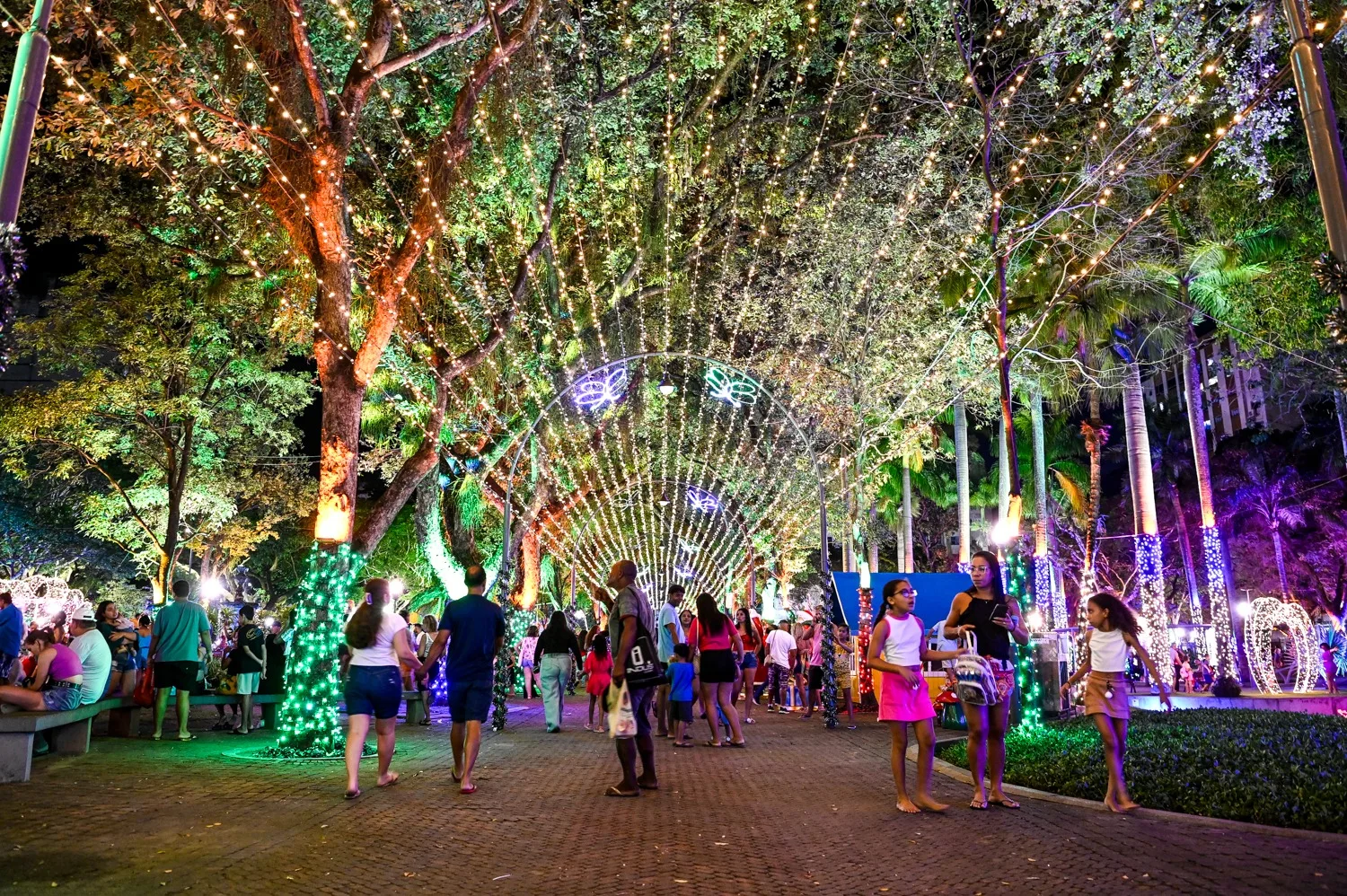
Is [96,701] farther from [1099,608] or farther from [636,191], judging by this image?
[636,191]

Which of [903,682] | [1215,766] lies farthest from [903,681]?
[1215,766]

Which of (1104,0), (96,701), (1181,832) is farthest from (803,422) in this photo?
(1181,832)

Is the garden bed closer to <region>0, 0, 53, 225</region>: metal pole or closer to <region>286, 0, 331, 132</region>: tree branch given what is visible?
<region>0, 0, 53, 225</region>: metal pole

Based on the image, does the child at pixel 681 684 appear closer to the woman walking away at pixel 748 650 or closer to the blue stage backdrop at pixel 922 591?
the woman walking away at pixel 748 650

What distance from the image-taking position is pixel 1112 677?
22.0ft

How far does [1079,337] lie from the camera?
24.5 m

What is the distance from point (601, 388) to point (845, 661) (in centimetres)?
746

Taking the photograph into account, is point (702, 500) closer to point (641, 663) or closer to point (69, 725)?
point (69, 725)

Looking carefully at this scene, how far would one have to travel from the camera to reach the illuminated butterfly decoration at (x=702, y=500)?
27719 mm

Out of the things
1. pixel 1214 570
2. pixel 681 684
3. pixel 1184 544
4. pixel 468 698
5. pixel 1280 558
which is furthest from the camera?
pixel 1184 544

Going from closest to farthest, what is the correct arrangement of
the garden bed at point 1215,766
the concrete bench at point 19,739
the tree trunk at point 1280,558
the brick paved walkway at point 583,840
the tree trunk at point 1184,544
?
the brick paved walkway at point 583,840
the garden bed at point 1215,766
the concrete bench at point 19,739
the tree trunk at point 1280,558
the tree trunk at point 1184,544

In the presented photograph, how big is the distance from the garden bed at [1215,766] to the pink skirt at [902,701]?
163 cm

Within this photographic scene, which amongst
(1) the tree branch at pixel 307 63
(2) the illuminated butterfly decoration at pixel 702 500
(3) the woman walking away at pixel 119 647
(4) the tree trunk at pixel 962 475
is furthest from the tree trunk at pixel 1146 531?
(3) the woman walking away at pixel 119 647

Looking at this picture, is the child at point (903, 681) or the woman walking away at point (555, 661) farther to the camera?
the woman walking away at point (555, 661)
